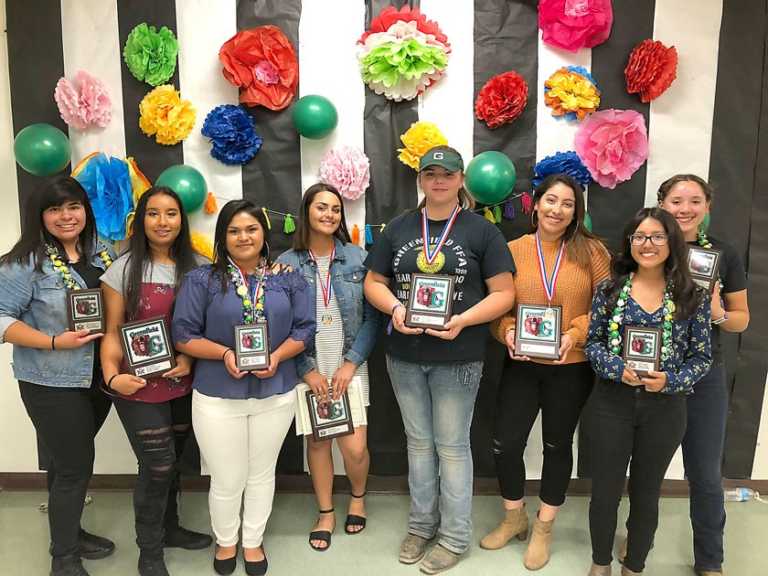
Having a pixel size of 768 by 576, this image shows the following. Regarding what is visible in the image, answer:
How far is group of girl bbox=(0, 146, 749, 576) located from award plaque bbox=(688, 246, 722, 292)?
63 millimetres

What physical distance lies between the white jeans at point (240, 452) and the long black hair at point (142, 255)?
0.45m

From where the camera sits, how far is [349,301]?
8.08 feet

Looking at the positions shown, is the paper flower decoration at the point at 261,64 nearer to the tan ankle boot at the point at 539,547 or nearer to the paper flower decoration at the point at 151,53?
the paper flower decoration at the point at 151,53

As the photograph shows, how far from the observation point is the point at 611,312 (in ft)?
6.86

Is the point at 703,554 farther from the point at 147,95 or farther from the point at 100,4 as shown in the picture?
the point at 100,4

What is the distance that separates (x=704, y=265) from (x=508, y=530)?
56.4 inches

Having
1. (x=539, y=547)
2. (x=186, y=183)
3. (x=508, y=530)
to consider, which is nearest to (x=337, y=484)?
(x=508, y=530)

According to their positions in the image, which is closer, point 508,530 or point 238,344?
point 238,344

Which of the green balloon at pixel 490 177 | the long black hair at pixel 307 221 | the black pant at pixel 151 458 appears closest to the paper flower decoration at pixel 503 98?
the green balloon at pixel 490 177

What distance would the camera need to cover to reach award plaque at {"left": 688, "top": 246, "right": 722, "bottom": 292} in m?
2.13

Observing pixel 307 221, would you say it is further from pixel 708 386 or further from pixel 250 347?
pixel 708 386

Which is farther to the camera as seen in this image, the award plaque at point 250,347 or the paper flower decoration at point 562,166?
the paper flower decoration at point 562,166

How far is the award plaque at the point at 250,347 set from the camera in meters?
2.11

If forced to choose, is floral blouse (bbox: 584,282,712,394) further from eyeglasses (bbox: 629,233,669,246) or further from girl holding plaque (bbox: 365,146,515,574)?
girl holding plaque (bbox: 365,146,515,574)
